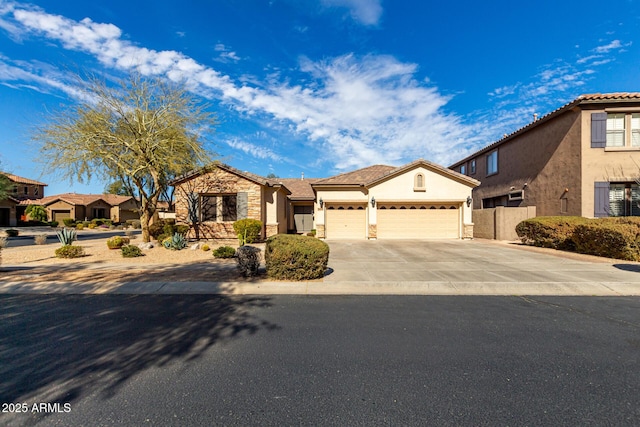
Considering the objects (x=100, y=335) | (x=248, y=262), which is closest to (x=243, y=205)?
(x=248, y=262)

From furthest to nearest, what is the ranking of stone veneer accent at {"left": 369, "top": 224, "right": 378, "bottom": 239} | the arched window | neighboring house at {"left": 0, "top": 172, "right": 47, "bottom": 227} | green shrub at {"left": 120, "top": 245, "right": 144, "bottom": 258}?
1. neighboring house at {"left": 0, "top": 172, "right": 47, "bottom": 227}
2. the arched window
3. stone veneer accent at {"left": 369, "top": 224, "right": 378, "bottom": 239}
4. green shrub at {"left": 120, "top": 245, "right": 144, "bottom": 258}

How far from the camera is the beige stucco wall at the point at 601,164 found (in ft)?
43.7

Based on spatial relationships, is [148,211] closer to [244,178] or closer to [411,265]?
[244,178]

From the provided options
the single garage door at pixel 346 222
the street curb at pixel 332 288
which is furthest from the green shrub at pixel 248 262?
the single garage door at pixel 346 222

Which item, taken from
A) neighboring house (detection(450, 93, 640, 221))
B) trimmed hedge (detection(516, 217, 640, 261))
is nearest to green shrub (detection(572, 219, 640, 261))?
trimmed hedge (detection(516, 217, 640, 261))

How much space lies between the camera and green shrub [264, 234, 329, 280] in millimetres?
6883

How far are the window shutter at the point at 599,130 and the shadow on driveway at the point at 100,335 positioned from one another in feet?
58.6

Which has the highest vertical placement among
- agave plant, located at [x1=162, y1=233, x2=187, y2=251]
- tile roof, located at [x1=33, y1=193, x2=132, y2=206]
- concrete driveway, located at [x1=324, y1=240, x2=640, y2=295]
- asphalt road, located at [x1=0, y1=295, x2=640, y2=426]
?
tile roof, located at [x1=33, y1=193, x2=132, y2=206]

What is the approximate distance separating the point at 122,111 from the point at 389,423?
15863 mm

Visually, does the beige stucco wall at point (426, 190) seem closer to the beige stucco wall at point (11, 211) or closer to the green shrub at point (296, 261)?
the green shrub at point (296, 261)

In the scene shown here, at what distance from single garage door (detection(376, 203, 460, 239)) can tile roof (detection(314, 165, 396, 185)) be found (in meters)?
2.61

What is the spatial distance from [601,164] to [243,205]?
18929mm

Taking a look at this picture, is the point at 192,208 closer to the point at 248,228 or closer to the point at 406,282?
the point at 248,228

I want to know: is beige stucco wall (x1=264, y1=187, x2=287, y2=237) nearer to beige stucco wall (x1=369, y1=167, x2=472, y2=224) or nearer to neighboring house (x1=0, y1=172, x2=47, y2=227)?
beige stucco wall (x1=369, y1=167, x2=472, y2=224)
